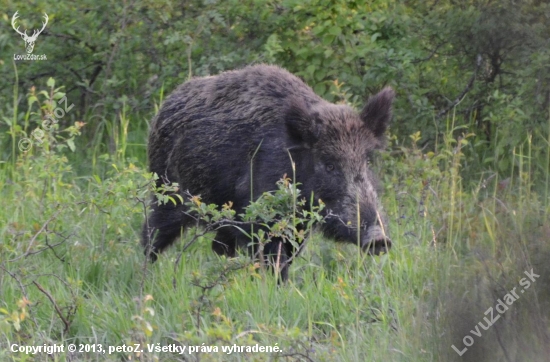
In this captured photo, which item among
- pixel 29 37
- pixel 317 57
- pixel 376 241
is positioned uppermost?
pixel 29 37

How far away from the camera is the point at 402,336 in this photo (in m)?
3.86

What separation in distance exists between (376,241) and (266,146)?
992 millimetres

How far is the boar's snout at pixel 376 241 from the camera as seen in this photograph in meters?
5.14

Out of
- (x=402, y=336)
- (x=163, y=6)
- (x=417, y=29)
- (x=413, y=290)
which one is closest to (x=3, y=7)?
(x=163, y=6)

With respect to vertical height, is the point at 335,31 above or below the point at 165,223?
above

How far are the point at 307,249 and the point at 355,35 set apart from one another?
307 cm

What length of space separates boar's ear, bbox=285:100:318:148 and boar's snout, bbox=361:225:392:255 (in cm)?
77

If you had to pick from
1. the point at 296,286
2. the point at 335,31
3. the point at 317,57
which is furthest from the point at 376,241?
the point at 317,57

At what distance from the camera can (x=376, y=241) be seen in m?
5.16

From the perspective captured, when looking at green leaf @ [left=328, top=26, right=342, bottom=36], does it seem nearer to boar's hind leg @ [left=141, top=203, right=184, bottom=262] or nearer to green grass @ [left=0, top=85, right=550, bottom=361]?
green grass @ [left=0, top=85, right=550, bottom=361]

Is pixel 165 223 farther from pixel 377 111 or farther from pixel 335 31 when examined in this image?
pixel 335 31

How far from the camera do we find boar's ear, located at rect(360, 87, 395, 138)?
5.88 meters

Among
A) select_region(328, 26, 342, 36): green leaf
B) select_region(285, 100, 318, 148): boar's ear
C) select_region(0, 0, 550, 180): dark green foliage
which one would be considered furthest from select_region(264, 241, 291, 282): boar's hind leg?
select_region(328, 26, 342, 36): green leaf

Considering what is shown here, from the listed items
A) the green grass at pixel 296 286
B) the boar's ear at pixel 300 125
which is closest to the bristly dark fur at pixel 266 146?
the boar's ear at pixel 300 125
